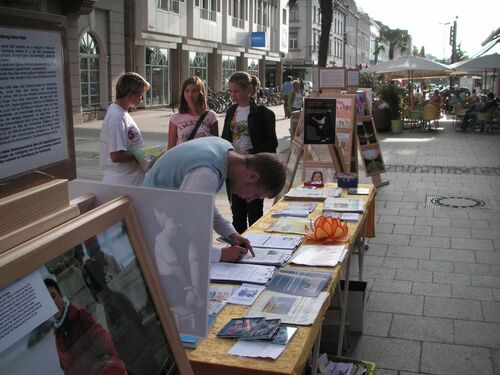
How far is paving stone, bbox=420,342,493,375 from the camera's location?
3520mm

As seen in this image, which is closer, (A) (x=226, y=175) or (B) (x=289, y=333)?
(B) (x=289, y=333)

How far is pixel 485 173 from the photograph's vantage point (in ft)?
35.6

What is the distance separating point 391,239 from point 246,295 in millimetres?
4357

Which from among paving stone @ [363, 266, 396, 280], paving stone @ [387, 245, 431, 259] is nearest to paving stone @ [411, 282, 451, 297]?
paving stone @ [363, 266, 396, 280]

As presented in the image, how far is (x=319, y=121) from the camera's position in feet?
23.3

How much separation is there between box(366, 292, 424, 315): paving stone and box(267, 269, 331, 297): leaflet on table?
1.97m

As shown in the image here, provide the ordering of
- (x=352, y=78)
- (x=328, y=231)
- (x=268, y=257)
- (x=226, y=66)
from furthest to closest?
1. (x=226, y=66)
2. (x=352, y=78)
3. (x=328, y=231)
4. (x=268, y=257)

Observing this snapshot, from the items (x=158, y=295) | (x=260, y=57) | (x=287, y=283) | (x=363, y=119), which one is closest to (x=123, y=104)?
(x=287, y=283)

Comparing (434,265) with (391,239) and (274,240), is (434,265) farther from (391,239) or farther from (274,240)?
(274,240)

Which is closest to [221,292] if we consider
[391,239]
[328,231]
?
[328,231]

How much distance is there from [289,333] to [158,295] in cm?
74

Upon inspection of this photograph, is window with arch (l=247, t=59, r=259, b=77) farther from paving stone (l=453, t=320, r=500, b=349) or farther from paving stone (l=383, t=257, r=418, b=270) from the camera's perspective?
paving stone (l=453, t=320, r=500, b=349)

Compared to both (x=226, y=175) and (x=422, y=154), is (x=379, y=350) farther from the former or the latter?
(x=422, y=154)

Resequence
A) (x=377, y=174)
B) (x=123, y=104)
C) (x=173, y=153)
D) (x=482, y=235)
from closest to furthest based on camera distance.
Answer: (x=173, y=153) < (x=123, y=104) < (x=482, y=235) < (x=377, y=174)
